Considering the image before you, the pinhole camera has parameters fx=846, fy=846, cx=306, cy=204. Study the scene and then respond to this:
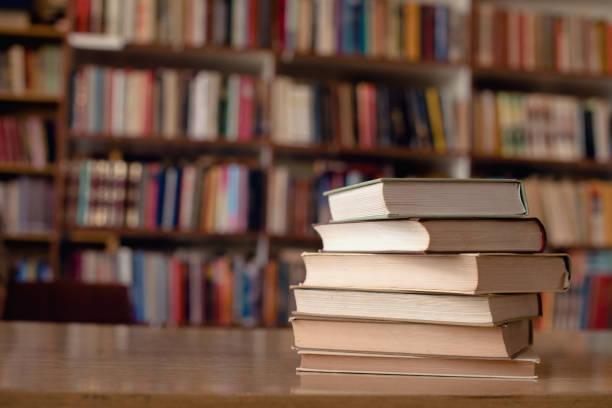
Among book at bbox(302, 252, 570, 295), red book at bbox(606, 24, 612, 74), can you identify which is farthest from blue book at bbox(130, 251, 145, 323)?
book at bbox(302, 252, 570, 295)

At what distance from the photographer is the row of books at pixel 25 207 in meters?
3.30

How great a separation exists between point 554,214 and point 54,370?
10.0 feet

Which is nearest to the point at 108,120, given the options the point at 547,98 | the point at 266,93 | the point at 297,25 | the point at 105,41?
the point at 105,41

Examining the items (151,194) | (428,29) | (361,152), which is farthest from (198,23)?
(428,29)

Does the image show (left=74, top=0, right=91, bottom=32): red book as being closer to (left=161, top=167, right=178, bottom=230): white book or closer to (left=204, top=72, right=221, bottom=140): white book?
(left=204, top=72, right=221, bottom=140): white book

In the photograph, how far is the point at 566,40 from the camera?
359 cm

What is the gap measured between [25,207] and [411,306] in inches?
112

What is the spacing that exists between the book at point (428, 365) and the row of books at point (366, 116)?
102 inches

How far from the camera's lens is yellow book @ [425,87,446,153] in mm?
3457

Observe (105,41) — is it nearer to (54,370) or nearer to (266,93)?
(266,93)

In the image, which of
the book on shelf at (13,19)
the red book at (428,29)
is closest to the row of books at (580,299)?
the red book at (428,29)

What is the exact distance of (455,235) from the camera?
75 cm

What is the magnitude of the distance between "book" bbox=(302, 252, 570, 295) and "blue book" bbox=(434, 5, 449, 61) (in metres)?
2.78

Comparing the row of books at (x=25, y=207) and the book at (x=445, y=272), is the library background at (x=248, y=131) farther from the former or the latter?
the book at (x=445, y=272)
